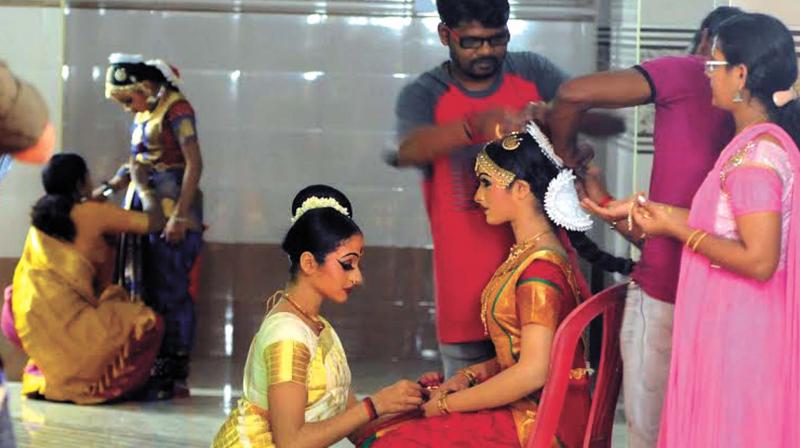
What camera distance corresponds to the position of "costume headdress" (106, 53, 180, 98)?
6.37m

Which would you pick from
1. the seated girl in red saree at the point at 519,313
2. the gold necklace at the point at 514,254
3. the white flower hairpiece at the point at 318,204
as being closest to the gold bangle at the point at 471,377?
the seated girl in red saree at the point at 519,313

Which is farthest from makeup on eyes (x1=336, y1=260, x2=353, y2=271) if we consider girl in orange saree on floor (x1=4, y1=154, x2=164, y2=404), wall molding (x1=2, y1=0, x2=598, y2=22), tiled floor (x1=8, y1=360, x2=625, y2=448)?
wall molding (x1=2, y1=0, x2=598, y2=22)

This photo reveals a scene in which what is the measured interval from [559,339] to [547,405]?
0.15 m

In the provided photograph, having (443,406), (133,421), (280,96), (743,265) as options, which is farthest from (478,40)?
(280,96)

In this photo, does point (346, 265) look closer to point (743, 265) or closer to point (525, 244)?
point (525, 244)

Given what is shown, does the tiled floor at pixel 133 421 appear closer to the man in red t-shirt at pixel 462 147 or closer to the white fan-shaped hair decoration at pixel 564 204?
the man in red t-shirt at pixel 462 147

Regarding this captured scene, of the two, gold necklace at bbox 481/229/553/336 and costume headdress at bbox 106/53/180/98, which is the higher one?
costume headdress at bbox 106/53/180/98

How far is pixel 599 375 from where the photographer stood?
11.0 ft

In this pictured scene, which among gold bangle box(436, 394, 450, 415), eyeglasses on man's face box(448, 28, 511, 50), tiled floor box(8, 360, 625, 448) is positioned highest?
eyeglasses on man's face box(448, 28, 511, 50)

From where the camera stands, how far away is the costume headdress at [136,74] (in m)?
6.37

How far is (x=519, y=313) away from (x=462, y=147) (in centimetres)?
63

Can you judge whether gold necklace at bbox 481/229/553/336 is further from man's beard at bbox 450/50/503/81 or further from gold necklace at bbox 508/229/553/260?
man's beard at bbox 450/50/503/81

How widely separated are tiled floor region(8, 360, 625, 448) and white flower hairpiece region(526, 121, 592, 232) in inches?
74.3

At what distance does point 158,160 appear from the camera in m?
6.39
